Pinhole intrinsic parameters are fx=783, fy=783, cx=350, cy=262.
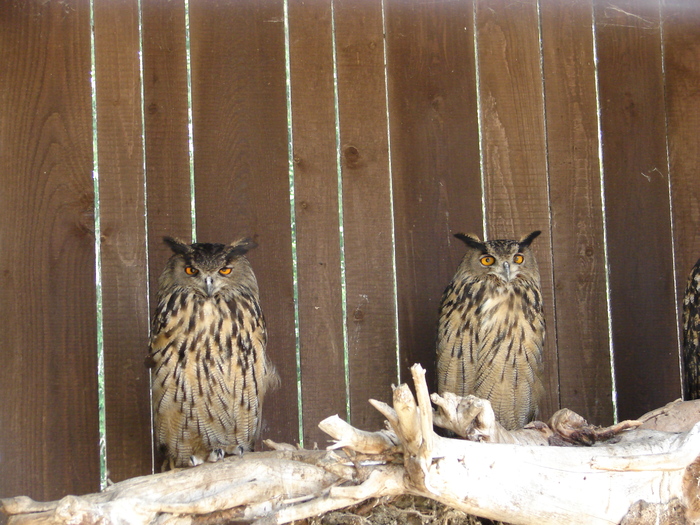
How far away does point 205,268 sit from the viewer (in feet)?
10.8

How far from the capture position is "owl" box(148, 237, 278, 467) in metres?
3.22

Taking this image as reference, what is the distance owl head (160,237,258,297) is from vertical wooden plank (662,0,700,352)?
214 centimetres

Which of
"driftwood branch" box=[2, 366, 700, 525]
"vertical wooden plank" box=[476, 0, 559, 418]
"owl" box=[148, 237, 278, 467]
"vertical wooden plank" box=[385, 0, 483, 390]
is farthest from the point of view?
A: "vertical wooden plank" box=[476, 0, 559, 418]

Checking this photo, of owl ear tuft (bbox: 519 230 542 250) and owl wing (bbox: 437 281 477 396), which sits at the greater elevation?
owl ear tuft (bbox: 519 230 542 250)

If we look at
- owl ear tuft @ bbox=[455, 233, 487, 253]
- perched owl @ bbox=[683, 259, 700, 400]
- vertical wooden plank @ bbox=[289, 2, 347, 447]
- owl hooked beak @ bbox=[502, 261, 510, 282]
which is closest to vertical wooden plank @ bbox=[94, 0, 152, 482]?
vertical wooden plank @ bbox=[289, 2, 347, 447]

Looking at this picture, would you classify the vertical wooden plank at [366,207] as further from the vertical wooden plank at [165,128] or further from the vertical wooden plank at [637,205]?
the vertical wooden plank at [637,205]

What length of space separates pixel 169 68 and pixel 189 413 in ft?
5.28

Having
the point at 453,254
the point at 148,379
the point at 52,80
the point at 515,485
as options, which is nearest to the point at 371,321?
the point at 453,254

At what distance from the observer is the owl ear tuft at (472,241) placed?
3541mm

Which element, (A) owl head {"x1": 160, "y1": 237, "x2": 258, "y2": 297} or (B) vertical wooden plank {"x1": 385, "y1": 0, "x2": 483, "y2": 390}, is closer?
(A) owl head {"x1": 160, "y1": 237, "x2": 258, "y2": 297}

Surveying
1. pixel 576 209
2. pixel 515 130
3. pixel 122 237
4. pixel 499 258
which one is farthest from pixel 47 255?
pixel 576 209

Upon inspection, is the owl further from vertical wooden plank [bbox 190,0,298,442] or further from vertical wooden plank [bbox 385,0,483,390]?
vertical wooden plank [bbox 385,0,483,390]

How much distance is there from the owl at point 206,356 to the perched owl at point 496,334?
85cm

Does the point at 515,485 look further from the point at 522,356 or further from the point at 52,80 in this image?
the point at 52,80
